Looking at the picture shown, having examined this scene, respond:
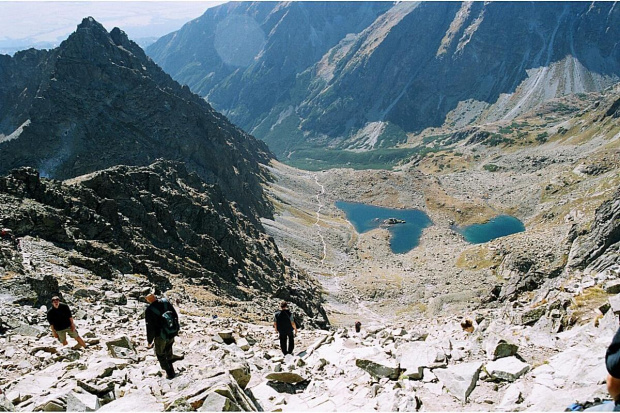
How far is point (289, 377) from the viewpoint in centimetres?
1522

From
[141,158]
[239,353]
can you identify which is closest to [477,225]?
[141,158]

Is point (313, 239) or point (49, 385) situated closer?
point (49, 385)

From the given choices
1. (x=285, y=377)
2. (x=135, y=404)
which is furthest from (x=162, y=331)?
(x=285, y=377)

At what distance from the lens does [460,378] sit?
511 inches

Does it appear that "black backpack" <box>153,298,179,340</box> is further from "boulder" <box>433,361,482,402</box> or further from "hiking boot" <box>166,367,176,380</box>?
"boulder" <box>433,361,482,402</box>

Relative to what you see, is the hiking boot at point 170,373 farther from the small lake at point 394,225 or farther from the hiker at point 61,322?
the small lake at point 394,225

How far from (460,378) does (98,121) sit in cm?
10989

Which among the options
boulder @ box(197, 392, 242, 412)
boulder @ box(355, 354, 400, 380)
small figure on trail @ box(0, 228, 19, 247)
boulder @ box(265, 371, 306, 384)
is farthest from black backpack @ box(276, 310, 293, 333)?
small figure on trail @ box(0, 228, 19, 247)

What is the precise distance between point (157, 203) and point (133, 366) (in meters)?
40.8

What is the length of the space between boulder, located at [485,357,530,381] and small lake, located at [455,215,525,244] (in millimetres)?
120143

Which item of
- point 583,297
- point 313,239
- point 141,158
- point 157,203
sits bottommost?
point 313,239

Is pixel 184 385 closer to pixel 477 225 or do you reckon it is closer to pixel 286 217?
pixel 286 217

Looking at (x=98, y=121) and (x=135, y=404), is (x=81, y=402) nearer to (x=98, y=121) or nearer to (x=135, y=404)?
(x=135, y=404)

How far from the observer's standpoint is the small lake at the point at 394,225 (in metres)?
128
